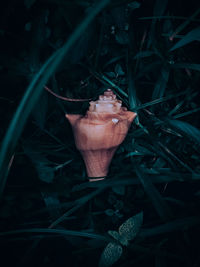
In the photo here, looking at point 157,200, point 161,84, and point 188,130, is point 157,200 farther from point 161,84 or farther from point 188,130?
point 161,84

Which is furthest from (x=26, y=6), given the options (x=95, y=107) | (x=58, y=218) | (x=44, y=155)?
(x=58, y=218)

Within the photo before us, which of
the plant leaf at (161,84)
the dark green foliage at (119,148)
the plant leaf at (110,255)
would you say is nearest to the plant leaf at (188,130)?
the dark green foliage at (119,148)

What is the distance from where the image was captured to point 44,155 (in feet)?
2.28

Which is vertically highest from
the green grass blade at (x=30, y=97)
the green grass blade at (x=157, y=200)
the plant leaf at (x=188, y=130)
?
the green grass blade at (x=30, y=97)

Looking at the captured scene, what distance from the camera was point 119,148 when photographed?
0.74 metres

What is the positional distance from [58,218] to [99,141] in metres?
0.27

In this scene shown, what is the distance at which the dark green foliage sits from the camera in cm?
58

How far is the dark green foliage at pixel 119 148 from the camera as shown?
58cm

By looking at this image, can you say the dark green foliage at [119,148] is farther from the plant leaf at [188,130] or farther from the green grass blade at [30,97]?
the green grass blade at [30,97]

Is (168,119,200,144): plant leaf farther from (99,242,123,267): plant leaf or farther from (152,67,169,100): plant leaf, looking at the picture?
(99,242,123,267): plant leaf

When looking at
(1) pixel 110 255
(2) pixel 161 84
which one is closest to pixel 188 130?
(2) pixel 161 84

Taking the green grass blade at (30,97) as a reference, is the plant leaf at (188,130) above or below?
below

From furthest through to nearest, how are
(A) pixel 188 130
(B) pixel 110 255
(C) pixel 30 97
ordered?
(A) pixel 188 130, (B) pixel 110 255, (C) pixel 30 97

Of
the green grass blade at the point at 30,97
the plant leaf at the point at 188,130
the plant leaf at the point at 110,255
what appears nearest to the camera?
the green grass blade at the point at 30,97
